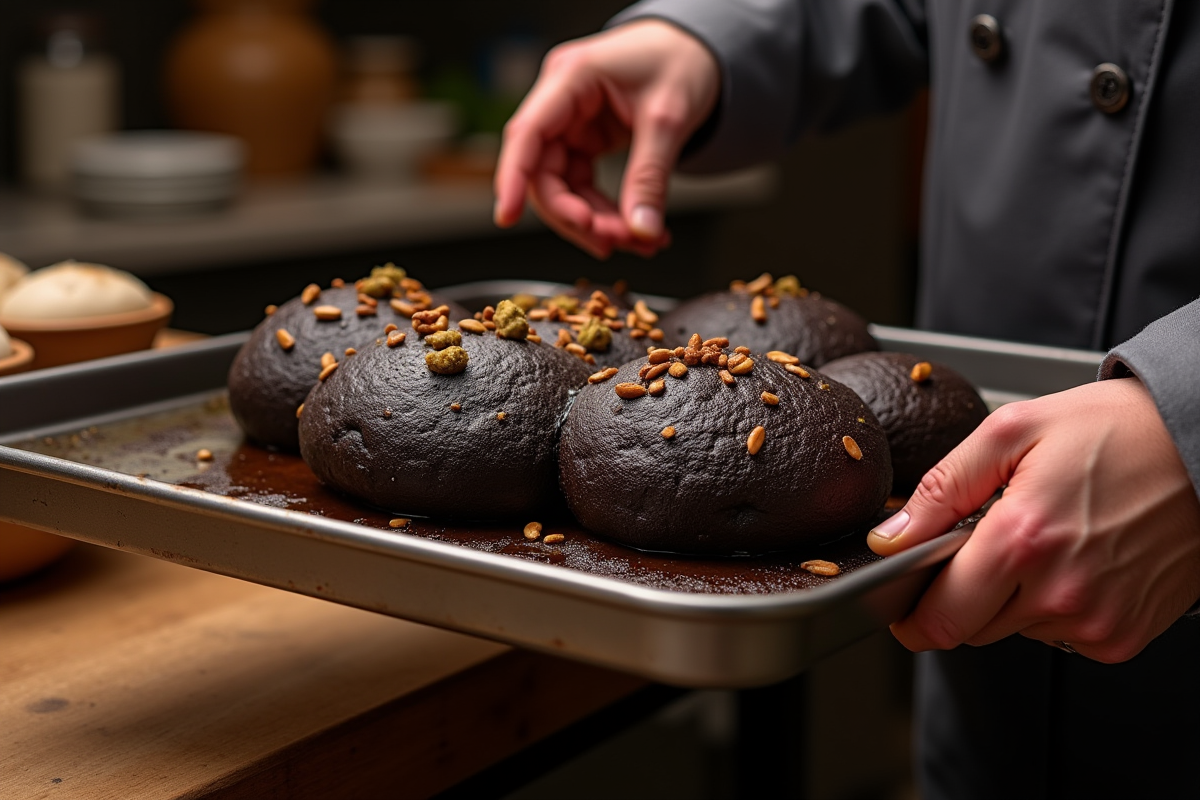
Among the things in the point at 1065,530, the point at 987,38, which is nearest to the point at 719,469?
the point at 1065,530

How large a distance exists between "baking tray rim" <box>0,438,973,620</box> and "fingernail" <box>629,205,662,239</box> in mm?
649

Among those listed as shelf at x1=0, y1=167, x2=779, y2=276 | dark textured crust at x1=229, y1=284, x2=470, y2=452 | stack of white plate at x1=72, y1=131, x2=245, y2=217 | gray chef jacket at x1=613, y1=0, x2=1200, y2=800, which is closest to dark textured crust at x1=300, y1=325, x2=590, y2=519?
dark textured crust at x1=229, y1=284, x2=470, y2=452

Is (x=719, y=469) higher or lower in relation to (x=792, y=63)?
lower

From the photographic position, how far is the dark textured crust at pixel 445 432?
96cm

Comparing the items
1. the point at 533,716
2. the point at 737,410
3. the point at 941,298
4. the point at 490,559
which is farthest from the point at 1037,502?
the point at 941,298

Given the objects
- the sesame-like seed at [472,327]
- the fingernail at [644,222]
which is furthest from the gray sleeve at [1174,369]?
the fingernail at [644,222]

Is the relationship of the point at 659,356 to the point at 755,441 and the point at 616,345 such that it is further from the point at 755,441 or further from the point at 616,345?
the point at 616,345

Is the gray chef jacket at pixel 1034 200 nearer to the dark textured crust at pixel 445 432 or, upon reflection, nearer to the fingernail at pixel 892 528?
the fingernail at pixel 892 528

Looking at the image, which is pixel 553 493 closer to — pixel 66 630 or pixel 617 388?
pixel 617 388

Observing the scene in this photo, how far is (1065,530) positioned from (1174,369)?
0.14 metres

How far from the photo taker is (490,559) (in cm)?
73

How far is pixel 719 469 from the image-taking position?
0.90m

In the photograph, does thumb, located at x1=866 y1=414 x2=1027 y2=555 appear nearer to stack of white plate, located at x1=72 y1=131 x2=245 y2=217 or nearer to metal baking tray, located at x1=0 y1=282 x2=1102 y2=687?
metal baking tray, located at x1=0 y1=282 x2=1102 y2=687

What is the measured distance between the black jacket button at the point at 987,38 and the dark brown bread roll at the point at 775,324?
32cm
